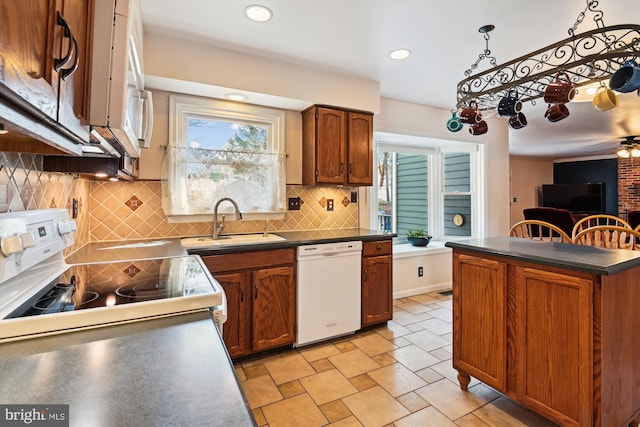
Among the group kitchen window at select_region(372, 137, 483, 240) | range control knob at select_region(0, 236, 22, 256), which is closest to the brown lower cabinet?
range control knob at select_region(0, 236, 22, 256)

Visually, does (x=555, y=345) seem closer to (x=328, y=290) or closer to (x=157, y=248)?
(x=328, y=290)

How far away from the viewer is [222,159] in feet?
9.08

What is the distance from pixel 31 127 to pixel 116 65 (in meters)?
0.47

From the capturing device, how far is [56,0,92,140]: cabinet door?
2.16 ft

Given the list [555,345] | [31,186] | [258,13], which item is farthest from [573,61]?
[31,186]

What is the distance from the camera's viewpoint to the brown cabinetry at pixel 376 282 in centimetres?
282

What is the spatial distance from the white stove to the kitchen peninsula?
154cm

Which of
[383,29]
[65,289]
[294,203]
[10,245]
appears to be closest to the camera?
[10,245]

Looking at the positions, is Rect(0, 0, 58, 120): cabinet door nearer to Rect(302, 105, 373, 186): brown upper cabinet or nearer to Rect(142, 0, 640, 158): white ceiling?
Rect(142, 0, 640, 158): white ceiling

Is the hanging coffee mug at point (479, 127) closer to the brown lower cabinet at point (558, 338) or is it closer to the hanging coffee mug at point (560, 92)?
the hanging coffee mug at point (560, 92)

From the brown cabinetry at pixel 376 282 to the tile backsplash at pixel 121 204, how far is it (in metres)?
0.62

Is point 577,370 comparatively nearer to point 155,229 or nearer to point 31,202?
point 31,202

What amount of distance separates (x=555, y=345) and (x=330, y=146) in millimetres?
2201

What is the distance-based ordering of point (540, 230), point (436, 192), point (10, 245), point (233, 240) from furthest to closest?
point (436, 192) < point (540, 230) < point (233, 240) < point (10, 245)
